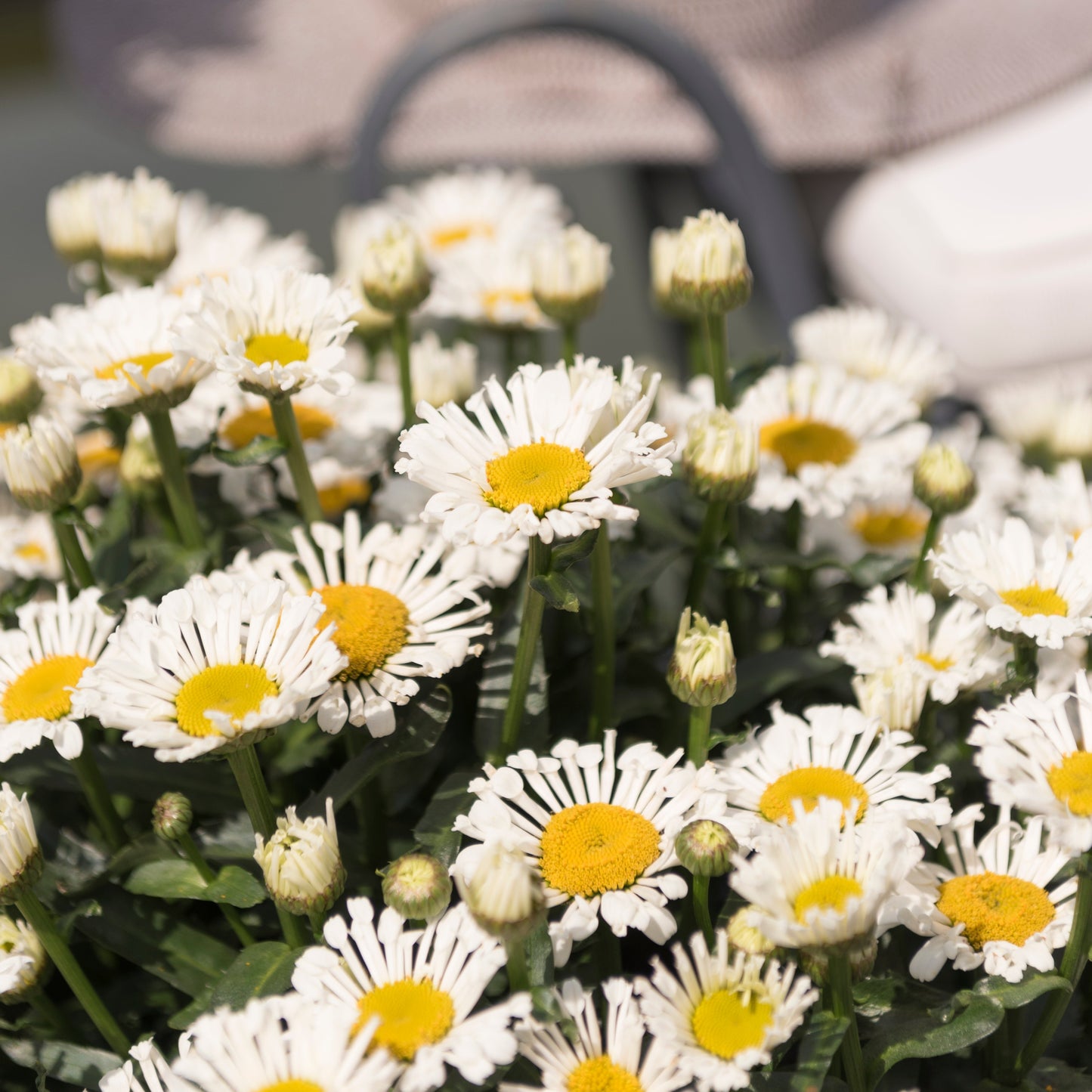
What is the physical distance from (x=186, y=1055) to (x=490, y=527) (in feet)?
0.56

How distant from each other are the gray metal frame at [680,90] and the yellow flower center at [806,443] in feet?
Answer: 1.25

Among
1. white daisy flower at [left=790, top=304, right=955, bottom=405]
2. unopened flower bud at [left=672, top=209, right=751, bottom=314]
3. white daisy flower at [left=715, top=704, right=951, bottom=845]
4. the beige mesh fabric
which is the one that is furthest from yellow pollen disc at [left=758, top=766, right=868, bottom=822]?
the beige mesh fabric

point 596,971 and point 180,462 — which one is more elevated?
point 180,462

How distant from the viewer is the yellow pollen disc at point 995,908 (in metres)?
0.40

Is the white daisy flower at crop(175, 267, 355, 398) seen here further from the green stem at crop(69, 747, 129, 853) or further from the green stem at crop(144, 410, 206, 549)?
the green stem at crop(69, 747, 129, 853)

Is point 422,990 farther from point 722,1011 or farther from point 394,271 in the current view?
point 394,271

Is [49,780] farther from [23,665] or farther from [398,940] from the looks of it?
[398,940]

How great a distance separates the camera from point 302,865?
38cm

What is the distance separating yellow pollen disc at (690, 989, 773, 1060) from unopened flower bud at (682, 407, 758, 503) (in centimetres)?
20

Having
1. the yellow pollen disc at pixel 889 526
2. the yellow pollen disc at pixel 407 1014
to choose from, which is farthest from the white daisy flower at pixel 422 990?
the yellow pollen disc at pixel 889 526

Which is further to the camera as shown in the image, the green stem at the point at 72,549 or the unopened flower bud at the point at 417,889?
the green stem at the point at 72,549

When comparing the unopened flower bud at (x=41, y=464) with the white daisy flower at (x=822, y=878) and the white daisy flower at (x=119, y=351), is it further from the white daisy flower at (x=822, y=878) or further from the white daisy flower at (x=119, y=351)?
the white daisy flower at (x=822, y=878)

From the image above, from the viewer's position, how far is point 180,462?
20.5 inches

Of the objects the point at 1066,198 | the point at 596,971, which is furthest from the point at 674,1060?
the point at 1066,198
